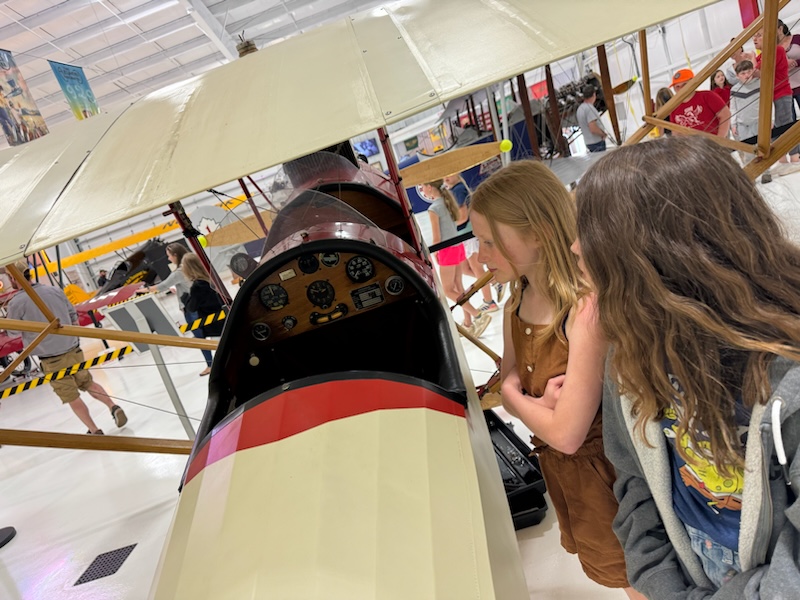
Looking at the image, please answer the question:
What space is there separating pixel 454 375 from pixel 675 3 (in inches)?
51.7

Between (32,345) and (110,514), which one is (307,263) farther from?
(110,514)

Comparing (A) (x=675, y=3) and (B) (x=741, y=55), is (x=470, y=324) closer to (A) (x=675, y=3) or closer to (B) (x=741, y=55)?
(A) (x=675, y=3)

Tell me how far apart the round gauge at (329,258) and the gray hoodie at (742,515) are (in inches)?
56.4

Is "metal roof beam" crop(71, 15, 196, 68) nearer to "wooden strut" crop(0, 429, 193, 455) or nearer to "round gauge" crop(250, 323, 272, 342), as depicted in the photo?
"wooden strut" crop(0, 429, 193, 455)

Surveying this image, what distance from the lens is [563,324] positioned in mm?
1430

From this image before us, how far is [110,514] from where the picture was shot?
3.98 m

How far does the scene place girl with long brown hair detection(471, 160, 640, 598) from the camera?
1438mm

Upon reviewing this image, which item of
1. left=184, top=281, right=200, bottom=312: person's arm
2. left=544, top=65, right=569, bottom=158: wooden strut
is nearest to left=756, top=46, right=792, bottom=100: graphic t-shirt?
left=544, top=65, right=569, bottom=158: wooden strut

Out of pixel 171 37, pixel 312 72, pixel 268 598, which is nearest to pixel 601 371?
pixel 268 598

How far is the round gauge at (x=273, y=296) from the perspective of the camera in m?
2.23

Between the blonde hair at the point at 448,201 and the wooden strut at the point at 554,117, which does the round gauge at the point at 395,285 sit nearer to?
the wooden strut at the point at 554,117

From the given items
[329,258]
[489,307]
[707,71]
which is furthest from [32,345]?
[489,307]

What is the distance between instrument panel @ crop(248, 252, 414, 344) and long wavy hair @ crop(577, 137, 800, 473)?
Result: 1493 mm

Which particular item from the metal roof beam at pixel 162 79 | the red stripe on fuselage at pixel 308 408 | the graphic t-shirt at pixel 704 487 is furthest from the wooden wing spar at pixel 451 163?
the metal roof beam at pixel 162 79
